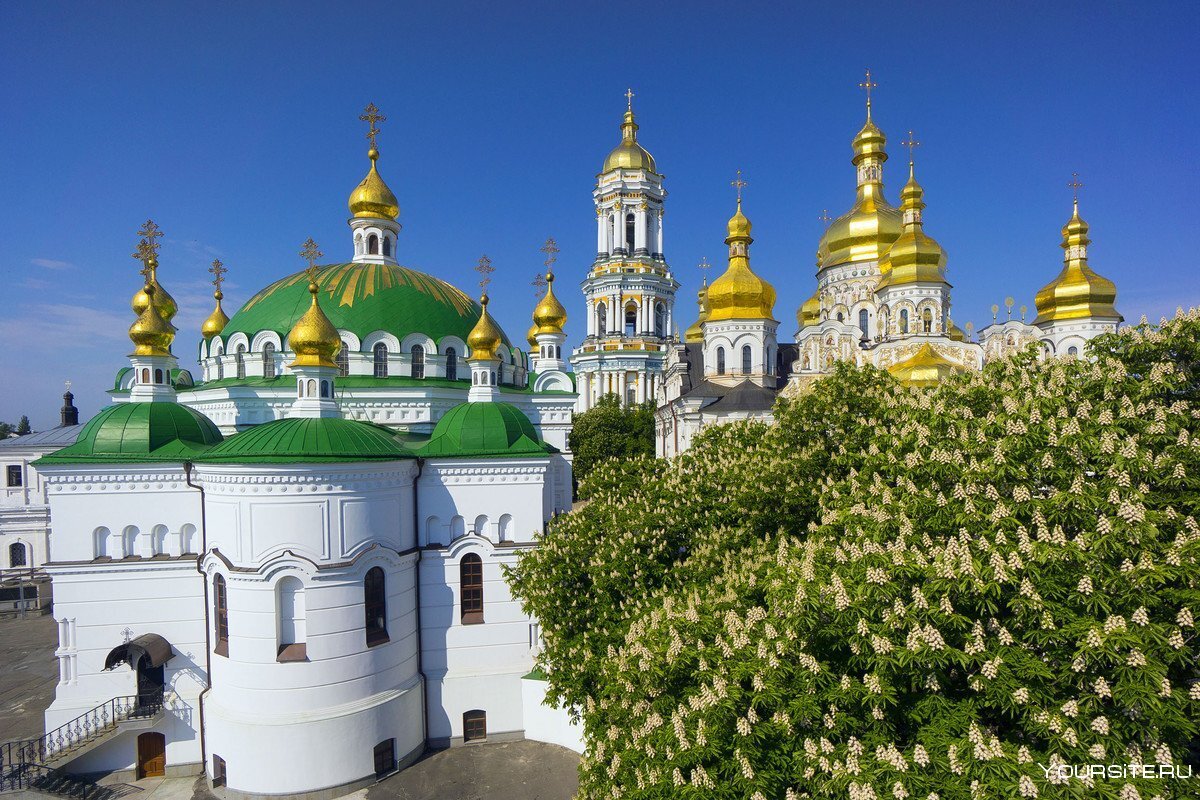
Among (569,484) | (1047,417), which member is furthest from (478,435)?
(1047,417)

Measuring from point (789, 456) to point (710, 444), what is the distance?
8.61ft

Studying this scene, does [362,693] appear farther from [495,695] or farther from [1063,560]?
[1063,560]

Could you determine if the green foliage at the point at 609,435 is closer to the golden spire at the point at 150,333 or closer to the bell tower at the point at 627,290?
the bell tower at the point at 627,290

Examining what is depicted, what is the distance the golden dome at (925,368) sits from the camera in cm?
2130

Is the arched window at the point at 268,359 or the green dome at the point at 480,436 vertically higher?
the arched window at the point at 268,359

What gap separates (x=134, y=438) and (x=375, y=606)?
263 inches

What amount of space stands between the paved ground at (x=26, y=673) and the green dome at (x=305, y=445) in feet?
31.6

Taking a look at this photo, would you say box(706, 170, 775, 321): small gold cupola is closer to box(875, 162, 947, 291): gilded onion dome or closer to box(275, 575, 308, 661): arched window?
box(875, 162, 947, 291): gilded onion dome

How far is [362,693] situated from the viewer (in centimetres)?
1266

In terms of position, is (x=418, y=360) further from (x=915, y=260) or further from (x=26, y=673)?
(x=915, y=260)

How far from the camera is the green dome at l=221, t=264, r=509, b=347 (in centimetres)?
1881

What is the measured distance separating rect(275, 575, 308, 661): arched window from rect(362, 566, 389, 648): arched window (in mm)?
1192

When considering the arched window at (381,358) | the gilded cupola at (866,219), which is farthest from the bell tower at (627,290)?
the arched window at (381,358)

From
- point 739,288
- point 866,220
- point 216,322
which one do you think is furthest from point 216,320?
point 866,220
